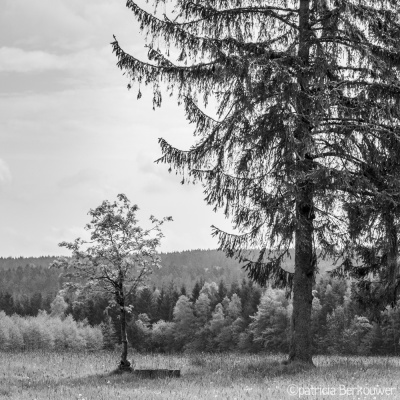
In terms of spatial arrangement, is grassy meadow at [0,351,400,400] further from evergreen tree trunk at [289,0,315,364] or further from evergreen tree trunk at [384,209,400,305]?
evergreen tree trunk at [384,209,400,305]

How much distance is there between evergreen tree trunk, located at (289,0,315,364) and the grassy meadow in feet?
2.96

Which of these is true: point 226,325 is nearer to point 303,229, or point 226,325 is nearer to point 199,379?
point 303,229

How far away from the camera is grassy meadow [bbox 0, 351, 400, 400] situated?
38.9 ft

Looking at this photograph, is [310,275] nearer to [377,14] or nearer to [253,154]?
[253,154]

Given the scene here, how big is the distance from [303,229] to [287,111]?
9.93 ft

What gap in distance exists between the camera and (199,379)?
14.1 meters

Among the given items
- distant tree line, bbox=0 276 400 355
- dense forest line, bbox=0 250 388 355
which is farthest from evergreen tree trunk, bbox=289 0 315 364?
distant tree line, bbox=0 276 400 355

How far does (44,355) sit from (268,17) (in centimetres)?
1212

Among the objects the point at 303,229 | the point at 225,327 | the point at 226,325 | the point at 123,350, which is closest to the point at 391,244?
the point at 303,229

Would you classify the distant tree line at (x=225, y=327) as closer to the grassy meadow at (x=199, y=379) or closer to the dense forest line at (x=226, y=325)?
the dense forest line at (x=226, y=325)

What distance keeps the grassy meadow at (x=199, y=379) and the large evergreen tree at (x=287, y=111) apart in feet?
6.31

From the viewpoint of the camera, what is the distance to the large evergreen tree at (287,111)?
15477 mm

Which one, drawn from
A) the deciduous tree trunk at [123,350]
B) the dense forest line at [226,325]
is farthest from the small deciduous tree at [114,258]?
the dense forest line at [226,325]

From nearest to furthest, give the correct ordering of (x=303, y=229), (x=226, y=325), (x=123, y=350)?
(x=303, y=229), (x=123, y=350), (x=226, y=325)
